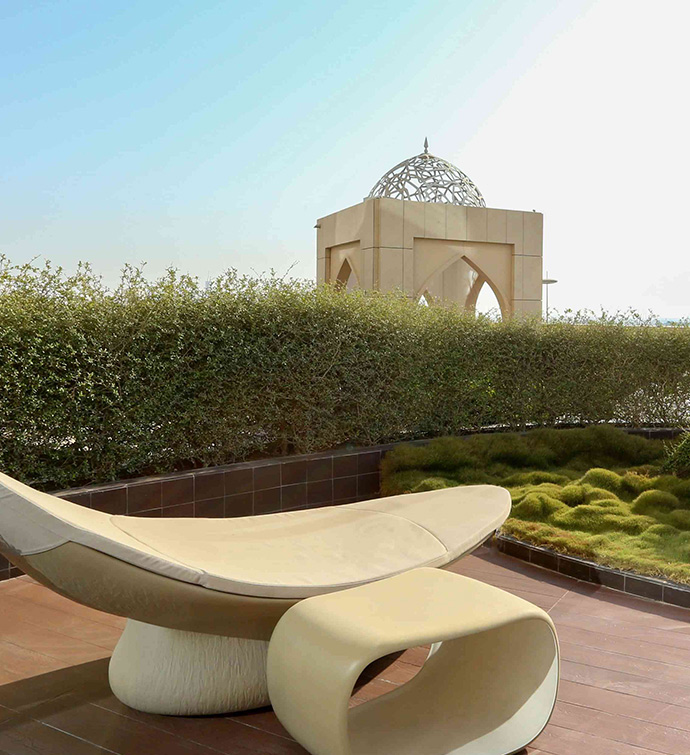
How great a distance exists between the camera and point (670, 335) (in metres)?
8.66

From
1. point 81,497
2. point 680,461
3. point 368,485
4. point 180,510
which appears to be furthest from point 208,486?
point 680,461

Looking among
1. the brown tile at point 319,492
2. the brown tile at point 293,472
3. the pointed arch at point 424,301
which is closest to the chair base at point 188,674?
the brown tile at point 293,472

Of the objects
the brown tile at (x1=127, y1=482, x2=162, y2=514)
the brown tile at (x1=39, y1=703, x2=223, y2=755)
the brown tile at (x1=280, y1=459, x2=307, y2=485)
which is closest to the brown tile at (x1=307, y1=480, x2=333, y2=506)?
the brown tile at (x1=280, y1=459, x2=307, y2=485)

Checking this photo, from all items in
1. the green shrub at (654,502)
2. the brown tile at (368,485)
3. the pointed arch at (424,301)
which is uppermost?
the pointed arch at (424,301)

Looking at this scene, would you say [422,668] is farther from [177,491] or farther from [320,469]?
[320,469]

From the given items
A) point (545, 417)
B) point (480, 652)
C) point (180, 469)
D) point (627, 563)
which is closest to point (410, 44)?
point (545, 417)

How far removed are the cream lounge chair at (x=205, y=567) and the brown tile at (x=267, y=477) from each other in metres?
2.15

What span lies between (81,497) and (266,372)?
1.88 metres

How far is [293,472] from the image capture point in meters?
5.70

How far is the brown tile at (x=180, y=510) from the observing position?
4887mm

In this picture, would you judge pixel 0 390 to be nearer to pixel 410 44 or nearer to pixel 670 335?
pixel 410 44

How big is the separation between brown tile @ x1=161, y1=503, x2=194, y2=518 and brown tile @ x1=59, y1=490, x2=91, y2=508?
0.58 meters

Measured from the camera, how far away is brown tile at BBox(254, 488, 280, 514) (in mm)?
5438

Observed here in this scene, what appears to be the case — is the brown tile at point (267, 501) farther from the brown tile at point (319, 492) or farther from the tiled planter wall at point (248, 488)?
the brown tile at point (319, 492)
